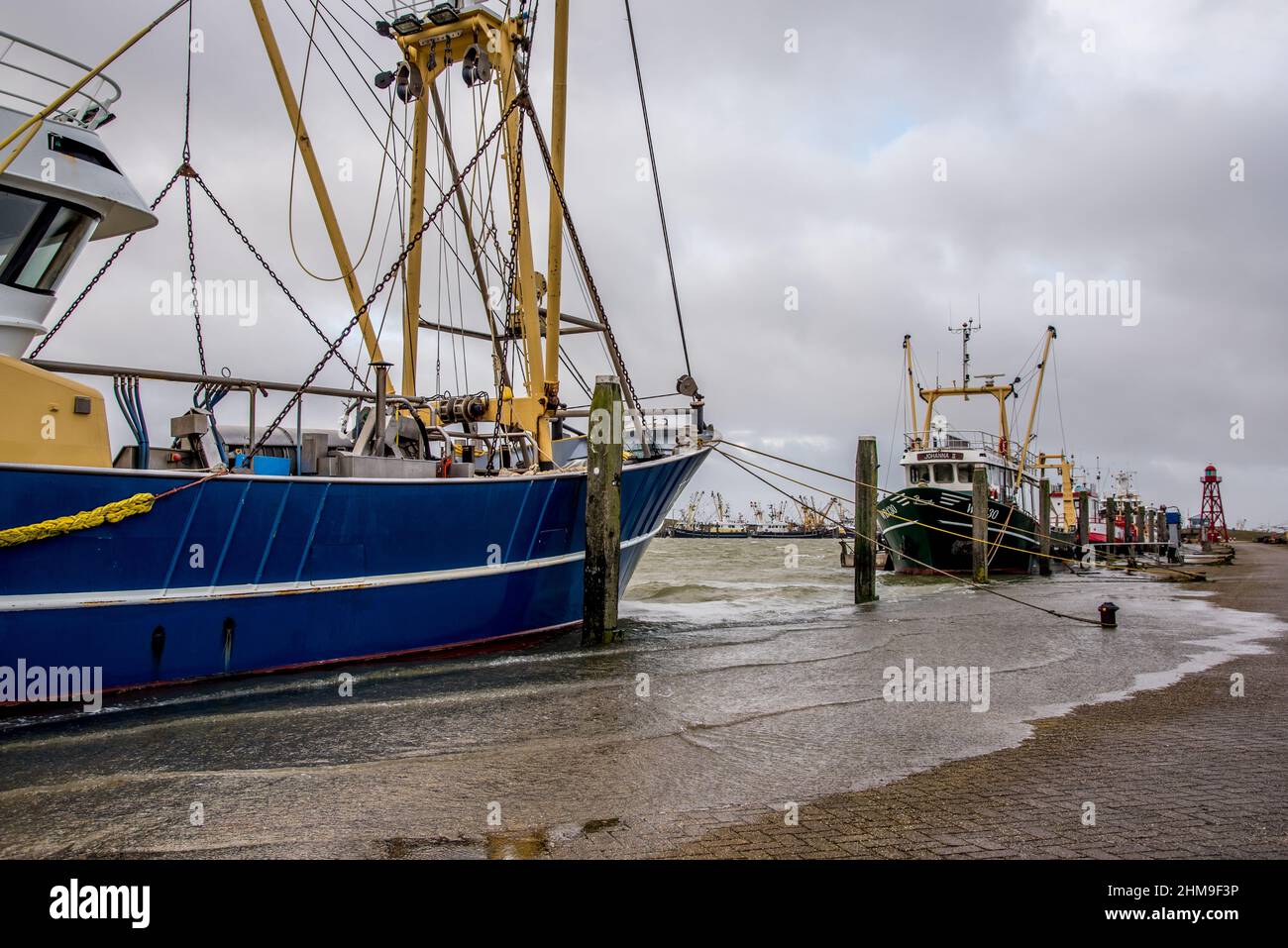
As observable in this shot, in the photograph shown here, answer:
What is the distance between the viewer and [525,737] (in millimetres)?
7355

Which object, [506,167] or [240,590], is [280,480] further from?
[506,167]

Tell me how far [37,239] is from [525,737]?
7055 mm

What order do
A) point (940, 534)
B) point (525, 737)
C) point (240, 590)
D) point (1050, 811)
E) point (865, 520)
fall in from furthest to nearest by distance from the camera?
point (940, 534) < point (865, 520) < point (240, 590) < point (525, 737) < point (1050, 811)

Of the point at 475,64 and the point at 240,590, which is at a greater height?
the point at 475,64

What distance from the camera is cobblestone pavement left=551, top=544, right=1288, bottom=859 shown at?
4410mm

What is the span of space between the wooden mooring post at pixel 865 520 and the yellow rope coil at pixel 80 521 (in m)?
13.8

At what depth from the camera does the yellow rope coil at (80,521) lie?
8297mm

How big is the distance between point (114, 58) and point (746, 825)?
920 centimetres

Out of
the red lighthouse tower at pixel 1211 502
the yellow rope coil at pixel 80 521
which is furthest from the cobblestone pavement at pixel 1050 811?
the red lighthouse tower at pixel 1211 502

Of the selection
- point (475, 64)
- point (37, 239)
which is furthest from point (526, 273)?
point (37, 239)

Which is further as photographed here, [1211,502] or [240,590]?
[1211,502]

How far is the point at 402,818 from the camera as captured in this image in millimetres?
5137

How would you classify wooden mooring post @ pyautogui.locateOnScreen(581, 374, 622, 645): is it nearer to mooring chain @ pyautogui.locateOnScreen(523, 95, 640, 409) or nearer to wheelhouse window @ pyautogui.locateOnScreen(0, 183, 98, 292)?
mooring chain @ pyautogui.locateOnScreen(523, 95, 640, 409)
